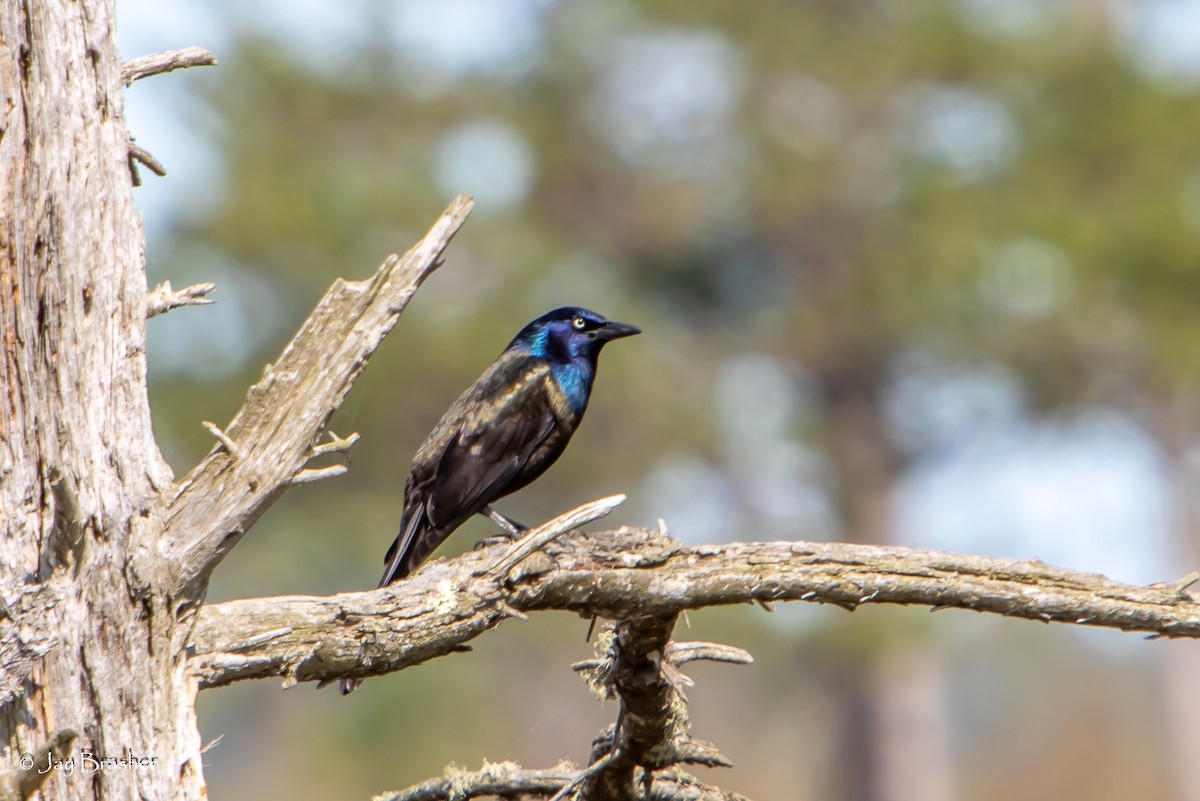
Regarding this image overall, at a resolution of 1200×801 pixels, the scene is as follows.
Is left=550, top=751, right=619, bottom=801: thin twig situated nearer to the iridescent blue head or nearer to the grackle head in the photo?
the iridescent blue head

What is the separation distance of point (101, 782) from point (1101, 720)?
63.7 feet

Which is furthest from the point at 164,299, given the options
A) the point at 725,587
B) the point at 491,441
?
the point at 491,441

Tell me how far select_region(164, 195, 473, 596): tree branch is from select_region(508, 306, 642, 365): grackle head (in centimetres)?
267

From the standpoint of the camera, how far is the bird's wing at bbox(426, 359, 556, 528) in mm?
5004

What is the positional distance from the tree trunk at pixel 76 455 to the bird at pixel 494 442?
219cm

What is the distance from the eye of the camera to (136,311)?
265 cm

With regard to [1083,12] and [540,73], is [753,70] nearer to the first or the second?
[540,73]

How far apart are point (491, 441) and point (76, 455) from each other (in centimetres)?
267

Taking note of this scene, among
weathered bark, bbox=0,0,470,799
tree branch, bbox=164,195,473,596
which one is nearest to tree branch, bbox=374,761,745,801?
weathered bark, bbox=0,0,470,799

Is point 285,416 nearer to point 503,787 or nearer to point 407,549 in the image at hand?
point 503,787

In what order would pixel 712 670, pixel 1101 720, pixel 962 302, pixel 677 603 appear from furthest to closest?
pixel 712 670 → pixel 1101 720 → pixel 962 302 → pixel 677 603

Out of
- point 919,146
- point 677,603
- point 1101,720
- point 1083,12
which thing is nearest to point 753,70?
point 919,146

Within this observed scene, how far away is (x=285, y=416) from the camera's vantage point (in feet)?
9.04

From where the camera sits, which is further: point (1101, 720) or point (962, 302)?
point (1101, 720)
